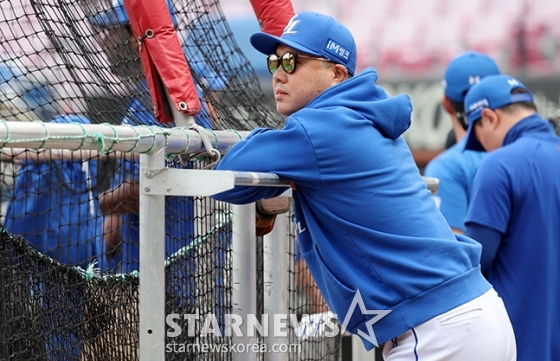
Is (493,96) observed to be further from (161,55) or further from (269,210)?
(161,55)

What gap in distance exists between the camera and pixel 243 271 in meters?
2.90

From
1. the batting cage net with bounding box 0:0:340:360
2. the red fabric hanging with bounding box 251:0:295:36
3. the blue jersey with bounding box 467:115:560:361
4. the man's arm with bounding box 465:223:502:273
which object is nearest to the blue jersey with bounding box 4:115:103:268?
the batting cage net with bounding box 0:0:340:360

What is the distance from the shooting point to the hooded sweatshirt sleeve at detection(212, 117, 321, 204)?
95.9 inches

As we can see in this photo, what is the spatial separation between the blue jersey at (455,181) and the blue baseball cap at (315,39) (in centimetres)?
255

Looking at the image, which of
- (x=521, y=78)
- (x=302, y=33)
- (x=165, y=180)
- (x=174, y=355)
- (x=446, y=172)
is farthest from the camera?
(x=521, y=78)

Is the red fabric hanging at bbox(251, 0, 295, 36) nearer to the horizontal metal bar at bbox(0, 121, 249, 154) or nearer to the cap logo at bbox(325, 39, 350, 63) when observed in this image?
the cap logo at bbox(325, 39, 350, 63)

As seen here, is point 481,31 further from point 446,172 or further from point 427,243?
point 427,243

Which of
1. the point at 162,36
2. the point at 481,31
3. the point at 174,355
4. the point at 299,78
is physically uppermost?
the point at 481,31

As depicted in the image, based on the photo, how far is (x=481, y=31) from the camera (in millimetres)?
14883

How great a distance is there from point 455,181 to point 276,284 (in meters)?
2.37

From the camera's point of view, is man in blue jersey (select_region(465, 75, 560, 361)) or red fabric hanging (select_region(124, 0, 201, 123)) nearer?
red fabric hanging (select_region(124, 0, 201, 123))

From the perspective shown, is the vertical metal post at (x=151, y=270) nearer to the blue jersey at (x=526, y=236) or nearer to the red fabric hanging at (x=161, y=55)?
the red fabric hanging at (x=161, y=55)

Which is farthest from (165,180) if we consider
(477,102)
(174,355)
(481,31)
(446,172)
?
(481,31)

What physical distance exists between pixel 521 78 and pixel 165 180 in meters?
11.4
